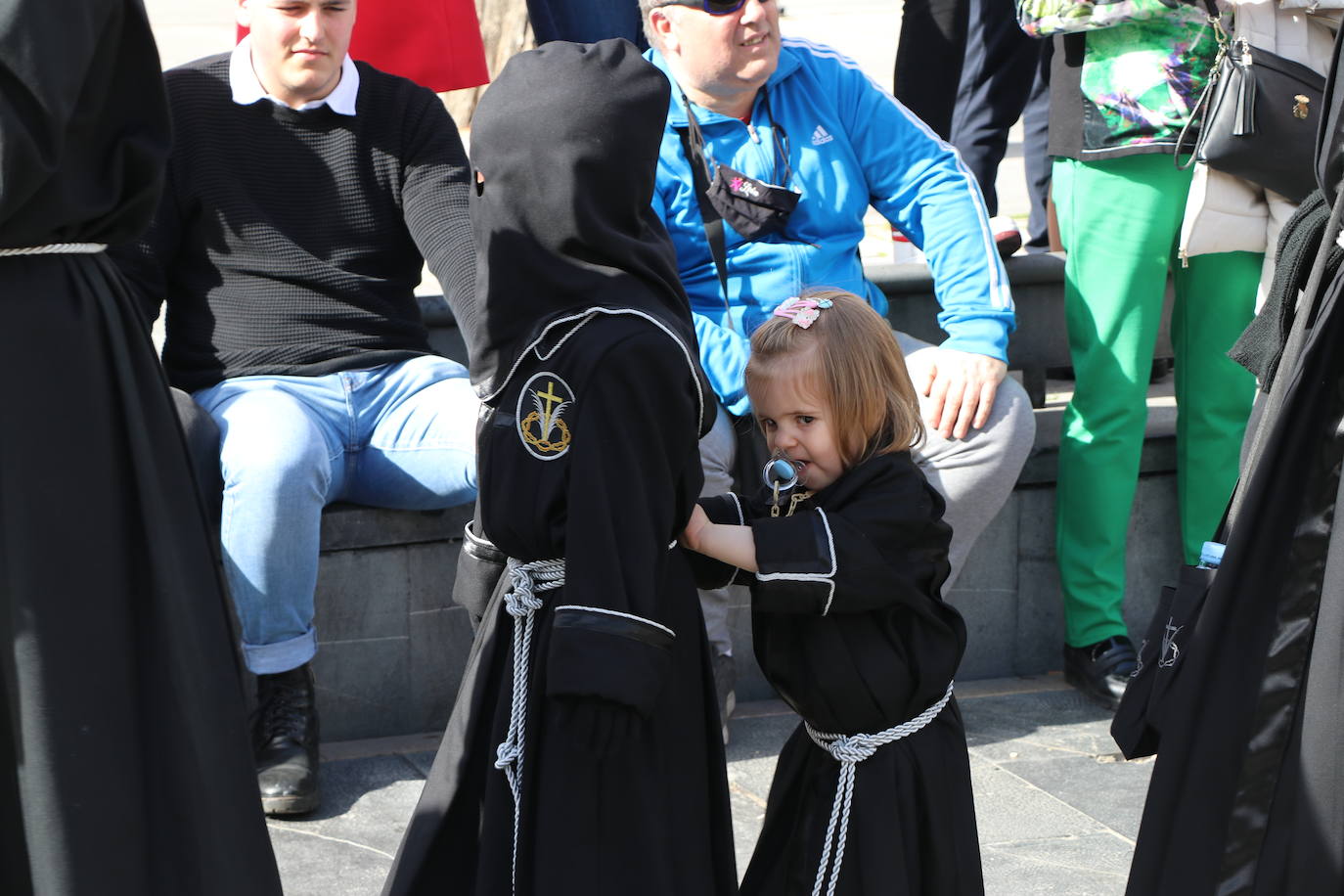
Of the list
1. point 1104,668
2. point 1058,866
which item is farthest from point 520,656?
point 1104,668

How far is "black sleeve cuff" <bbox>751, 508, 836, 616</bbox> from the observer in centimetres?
255

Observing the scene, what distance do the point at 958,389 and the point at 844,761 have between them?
4.83 ft

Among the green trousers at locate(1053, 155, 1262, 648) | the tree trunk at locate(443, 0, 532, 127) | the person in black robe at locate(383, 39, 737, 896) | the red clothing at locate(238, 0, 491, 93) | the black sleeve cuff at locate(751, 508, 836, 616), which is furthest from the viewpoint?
the tree trunk at locate(443, 0, 532, 127)

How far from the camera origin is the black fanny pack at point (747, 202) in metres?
3.99

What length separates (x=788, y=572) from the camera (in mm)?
2557

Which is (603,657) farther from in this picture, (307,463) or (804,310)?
(307,463)

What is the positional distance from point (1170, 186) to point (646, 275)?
6.71ft

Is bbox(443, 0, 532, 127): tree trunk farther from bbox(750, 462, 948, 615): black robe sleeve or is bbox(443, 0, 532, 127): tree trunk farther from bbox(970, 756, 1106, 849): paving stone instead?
bbox(750, 462, 948, 615): black robe sleeve

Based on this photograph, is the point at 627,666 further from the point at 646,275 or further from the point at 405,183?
the point at 405,183

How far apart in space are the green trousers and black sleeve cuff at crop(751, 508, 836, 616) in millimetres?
1909

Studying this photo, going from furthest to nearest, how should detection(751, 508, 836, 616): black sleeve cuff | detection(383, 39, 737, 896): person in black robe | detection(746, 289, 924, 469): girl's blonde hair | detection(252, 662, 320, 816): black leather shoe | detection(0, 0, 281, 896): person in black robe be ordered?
detection(252, 662, 320, 816): black leather shoe < detection(746, 289, 924, 469): girl's blonde hair < detection(751, 508, 836, 616): black sleeve cuff < detection(383, 39, 737, 896): person in black robe < detection(0, 0, 281, 896): person in black robe

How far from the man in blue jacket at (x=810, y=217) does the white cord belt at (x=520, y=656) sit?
128cm

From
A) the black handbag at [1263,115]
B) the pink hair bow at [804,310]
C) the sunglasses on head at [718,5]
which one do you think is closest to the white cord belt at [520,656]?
the pink hair bow at [804,310]

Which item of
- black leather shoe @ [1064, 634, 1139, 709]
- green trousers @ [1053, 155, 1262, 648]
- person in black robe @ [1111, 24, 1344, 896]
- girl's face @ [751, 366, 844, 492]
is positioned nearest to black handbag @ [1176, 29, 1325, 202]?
green trousers @ [1053, 155, 1262, 648]
